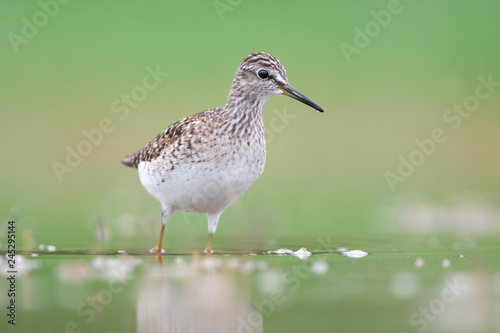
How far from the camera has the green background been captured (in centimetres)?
1363

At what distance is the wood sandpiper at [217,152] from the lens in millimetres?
10555

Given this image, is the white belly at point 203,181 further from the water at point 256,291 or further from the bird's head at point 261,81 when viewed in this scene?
the bird's head at point 261,81

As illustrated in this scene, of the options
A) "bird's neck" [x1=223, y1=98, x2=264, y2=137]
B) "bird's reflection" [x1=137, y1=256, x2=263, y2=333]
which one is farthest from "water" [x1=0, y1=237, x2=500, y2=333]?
"bird's neck" [x1=223, y1=98, x2=264, y2=137]

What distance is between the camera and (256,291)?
8023 mm

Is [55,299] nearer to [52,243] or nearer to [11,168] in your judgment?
[52,243]

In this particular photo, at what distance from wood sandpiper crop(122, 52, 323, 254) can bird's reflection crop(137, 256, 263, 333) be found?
1.50m

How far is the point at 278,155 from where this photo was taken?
20.0m

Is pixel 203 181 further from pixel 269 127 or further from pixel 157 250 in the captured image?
pixel 269 127

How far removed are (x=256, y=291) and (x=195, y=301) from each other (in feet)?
2.33

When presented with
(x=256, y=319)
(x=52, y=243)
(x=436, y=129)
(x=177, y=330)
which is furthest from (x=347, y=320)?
(x=436, y=129)

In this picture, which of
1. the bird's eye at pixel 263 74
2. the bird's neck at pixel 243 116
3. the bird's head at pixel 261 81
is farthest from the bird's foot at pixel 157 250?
the bird's eye at pixel 263 74

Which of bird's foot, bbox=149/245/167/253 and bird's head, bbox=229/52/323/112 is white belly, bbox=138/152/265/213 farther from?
bird's head, bbox=229/52/323/112

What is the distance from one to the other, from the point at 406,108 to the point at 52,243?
42.4 feet

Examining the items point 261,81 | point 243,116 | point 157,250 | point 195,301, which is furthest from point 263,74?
point 195,301
